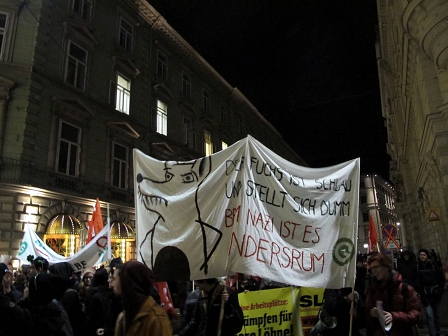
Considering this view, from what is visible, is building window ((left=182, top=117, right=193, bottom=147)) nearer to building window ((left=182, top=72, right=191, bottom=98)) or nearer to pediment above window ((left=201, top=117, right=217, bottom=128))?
pediment above window ((left=201, top=117, right=217, bottom=128))

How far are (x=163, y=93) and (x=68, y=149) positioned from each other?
9025mm

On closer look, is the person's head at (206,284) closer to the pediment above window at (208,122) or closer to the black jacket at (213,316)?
the black jacket at (213,316)

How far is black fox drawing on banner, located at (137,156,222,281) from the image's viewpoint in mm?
3965

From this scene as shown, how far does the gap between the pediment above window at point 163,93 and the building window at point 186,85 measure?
2450 mm

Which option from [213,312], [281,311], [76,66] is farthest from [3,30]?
[213,312]

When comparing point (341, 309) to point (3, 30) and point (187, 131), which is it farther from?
point (187, 131)

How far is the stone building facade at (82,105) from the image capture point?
15.0 meters

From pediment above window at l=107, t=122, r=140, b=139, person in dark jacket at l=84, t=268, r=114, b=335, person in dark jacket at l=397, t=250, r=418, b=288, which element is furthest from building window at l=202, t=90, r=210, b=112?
person in dark jacket at l=84, t=268, r=114, b=335

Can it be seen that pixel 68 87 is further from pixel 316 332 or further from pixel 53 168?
pixel 316 332

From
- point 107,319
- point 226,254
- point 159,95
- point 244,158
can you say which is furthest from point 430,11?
point 159,95

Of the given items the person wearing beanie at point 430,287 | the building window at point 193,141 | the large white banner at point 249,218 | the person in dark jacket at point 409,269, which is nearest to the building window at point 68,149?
the building window at point 193,141

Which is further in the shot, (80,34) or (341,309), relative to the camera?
(80,34)

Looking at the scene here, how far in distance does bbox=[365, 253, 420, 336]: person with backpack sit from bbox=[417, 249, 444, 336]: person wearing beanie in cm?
485

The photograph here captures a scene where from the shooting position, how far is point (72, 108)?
17.2 metres
